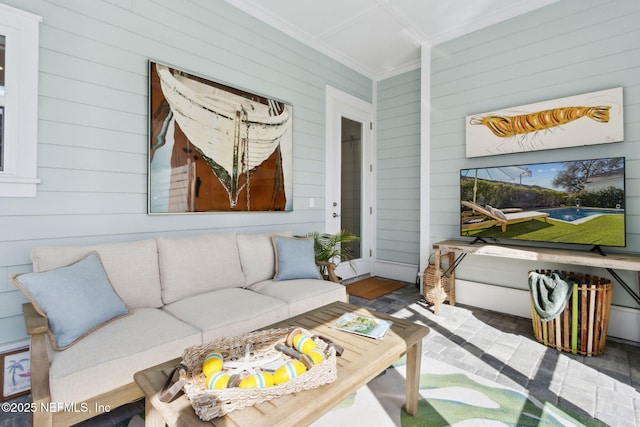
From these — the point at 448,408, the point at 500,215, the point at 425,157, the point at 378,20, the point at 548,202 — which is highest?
the point at 378,20

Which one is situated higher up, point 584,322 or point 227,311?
point 227,311

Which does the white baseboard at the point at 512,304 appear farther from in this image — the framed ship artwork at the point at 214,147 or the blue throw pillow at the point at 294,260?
the framed ship artwork at the point at 214,147

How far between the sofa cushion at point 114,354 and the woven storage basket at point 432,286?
7.98ft

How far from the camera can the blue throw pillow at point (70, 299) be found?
1.59 m

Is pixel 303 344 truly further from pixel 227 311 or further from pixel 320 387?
pixel 227 311

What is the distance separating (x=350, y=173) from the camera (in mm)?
4520

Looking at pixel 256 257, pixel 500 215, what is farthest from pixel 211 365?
pixel 500 215

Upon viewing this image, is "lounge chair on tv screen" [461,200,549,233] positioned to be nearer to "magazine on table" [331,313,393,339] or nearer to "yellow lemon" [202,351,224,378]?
"magazine on table" [331,313,393,339]

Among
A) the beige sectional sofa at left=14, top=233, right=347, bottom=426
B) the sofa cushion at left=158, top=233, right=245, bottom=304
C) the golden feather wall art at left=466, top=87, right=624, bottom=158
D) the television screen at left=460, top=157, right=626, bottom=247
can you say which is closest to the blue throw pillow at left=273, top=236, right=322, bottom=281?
the beige sectional sofa at left=14, top=233, right=347, bottom=426

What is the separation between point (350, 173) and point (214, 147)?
2117 mm

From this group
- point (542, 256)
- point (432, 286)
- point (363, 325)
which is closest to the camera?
point (363, 325)

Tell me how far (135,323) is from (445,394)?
1878 mm

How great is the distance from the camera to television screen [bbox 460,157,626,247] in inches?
Result: 106

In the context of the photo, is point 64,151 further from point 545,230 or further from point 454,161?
point 545,230
